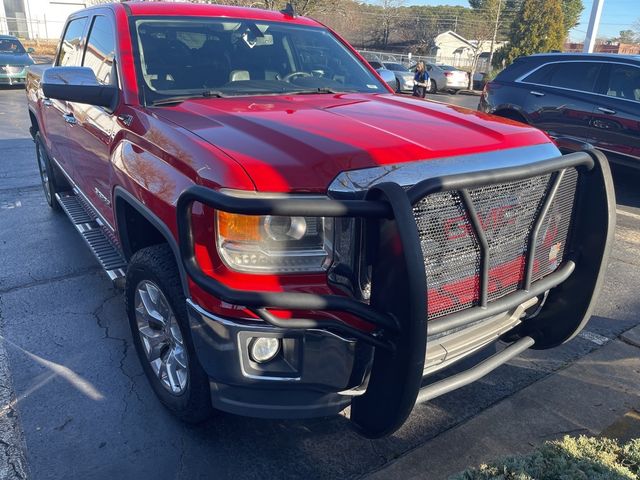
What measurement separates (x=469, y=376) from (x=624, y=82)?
6292mm

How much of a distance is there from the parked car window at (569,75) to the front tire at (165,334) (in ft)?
22.2

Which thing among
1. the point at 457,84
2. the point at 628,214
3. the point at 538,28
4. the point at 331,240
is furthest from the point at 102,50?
the point at 538,28

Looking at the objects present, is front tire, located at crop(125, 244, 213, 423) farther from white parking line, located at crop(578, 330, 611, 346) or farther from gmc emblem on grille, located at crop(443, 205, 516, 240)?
white parking line, located at crop(578, 330, 611, 346)

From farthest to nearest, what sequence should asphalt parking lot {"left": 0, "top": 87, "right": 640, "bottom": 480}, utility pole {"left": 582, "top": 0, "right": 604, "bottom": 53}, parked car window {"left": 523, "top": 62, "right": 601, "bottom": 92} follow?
utility pole {"left": 582, "top": 0, "right": 604, "bottom": 53}
parked car window {"left": 523, "top": 62, "right": 601, "bottom": 92}
asphalt parking lot {"left": 0, "top": 87, "right": 640, "bottom": 480}

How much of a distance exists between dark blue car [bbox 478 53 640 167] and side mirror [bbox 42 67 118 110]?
6221 mm

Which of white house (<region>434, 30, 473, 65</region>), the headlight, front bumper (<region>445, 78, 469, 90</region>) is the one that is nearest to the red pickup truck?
the headlight

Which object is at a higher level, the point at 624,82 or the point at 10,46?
the point at 624,82

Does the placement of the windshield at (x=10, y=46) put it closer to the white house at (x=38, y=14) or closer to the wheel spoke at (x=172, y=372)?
the wheel spoke at (x=172, y=372)

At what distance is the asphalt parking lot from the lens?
100.0 inches

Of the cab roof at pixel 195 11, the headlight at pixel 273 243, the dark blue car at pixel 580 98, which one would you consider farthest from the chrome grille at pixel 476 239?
the dark blue car at pixel 580 98

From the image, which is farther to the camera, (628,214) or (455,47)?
(455,47)

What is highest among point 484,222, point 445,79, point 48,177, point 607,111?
point 484,222

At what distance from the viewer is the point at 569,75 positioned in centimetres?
761

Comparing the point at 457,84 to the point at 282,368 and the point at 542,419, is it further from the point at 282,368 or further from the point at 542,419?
the point at 282,368
